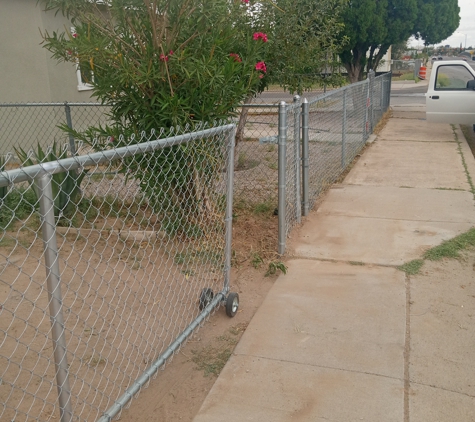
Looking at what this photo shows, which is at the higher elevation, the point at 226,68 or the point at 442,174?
the point at 226,68

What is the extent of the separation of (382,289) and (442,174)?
450cm

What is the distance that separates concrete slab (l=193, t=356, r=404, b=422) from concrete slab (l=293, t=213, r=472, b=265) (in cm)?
189

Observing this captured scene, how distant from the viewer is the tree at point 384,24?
15.7 meters

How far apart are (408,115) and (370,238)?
1166cm

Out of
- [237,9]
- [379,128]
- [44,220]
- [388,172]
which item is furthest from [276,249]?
[379,128]

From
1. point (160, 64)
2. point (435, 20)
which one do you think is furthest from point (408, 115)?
point (160, 64)

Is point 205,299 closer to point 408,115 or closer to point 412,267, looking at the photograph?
point 412,267

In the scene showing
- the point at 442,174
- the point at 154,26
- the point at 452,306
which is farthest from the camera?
the point at 442,174

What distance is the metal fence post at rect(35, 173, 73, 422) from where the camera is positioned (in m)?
2.11

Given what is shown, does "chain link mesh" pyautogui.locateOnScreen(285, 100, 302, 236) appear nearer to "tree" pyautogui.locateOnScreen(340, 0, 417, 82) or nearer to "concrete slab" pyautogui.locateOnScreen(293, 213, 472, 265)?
"concrete slab" pyautogui.locateOnScreen(293, 213, 472, 265)

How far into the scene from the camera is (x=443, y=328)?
12.4ft

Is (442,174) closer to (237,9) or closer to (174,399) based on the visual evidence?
(237,9)

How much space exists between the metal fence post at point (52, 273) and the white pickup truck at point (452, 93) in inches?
419

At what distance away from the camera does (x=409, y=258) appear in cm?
498
